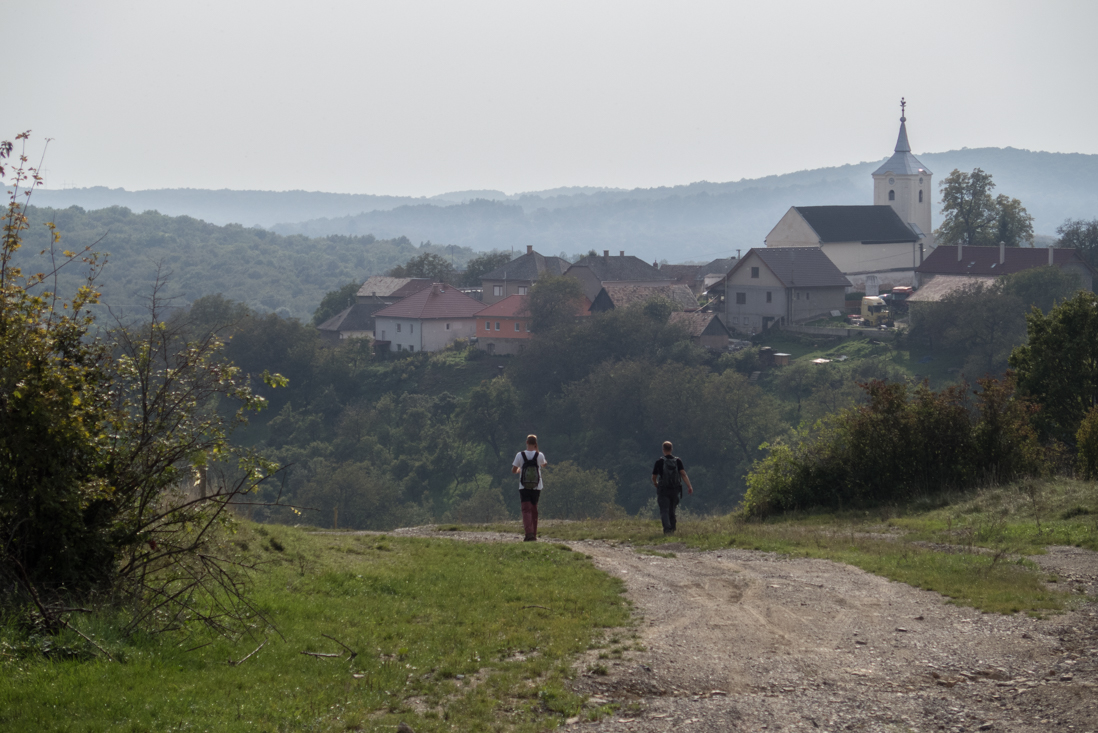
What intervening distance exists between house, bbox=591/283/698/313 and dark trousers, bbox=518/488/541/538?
70.4 meters

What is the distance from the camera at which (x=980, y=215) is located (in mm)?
88250

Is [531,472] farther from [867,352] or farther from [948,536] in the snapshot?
[867,352]

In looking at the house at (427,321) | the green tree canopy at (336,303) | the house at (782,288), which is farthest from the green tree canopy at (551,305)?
the green tree canopy at (336,303)

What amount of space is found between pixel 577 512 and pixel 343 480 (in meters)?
14.7

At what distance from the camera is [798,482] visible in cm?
1856

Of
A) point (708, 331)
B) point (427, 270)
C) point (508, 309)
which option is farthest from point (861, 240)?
point (427, 270)

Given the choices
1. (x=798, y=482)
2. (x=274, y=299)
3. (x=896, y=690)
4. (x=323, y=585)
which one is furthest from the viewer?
(x=274, y=299)

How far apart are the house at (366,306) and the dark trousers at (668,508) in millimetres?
81443

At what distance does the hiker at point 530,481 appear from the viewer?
13.3m

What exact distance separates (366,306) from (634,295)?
99.3 ft

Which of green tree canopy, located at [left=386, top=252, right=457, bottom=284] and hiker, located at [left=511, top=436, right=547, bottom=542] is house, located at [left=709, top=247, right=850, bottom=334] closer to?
green tree canopy, located at [left=386, top=252, right=457, bottom=284]

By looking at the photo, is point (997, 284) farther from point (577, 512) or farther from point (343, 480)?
point (343, 480)

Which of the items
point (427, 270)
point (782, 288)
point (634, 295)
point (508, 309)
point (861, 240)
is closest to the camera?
point (782, 288)

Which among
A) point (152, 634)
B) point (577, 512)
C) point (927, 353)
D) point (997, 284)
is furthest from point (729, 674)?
point (997, 284)
